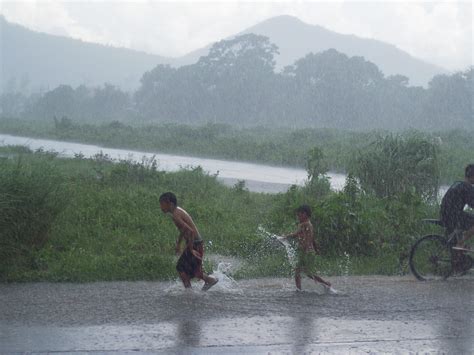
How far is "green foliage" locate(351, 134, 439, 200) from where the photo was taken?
14.0 m

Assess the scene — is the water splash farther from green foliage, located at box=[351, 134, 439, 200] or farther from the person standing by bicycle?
green foliage, located at box=[351, 134, 439, 200]

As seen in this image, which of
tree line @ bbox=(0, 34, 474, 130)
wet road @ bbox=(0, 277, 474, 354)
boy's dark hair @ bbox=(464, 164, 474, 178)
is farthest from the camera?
tree line @ bbox=(0, 34, 474, 130)

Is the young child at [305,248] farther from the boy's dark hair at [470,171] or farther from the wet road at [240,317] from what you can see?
the boy's dark hair at [470,171]

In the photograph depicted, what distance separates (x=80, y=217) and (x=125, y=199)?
2.02m

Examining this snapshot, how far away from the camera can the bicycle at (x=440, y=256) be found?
29.2 ft

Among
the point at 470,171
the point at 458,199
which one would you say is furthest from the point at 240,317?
the point at 470,171

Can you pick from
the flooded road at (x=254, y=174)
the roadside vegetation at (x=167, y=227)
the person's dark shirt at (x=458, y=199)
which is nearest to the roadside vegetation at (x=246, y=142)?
the flooded road at (x=254, y=174)

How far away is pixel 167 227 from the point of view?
38.9 ft

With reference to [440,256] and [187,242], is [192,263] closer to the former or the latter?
[187,242]

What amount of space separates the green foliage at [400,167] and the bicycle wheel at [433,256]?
15.1ft

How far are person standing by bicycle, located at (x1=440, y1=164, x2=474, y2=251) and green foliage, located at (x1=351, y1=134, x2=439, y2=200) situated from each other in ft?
15.4

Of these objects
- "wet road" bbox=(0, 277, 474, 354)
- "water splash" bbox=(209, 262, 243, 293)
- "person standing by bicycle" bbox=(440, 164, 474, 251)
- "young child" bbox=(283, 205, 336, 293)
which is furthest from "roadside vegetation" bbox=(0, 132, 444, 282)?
"young child" bbox=(283, 205, 336, 293)

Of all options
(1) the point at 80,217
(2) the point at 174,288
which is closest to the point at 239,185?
(1) the point at 80,217

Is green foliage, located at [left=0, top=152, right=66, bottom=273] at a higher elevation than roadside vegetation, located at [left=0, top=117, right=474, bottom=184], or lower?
lower
